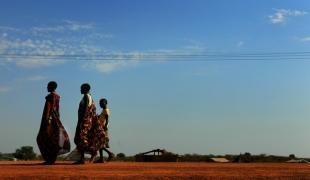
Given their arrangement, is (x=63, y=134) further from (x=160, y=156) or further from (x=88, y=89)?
(x=160, y=156)

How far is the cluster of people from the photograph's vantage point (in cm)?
2030

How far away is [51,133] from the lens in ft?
66.8

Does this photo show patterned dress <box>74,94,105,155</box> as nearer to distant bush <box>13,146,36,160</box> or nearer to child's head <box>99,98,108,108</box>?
child's head <box>99,98,108,108</box>

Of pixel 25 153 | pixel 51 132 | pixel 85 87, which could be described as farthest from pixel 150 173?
pixel 25 153

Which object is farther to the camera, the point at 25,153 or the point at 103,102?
the point at 25,153

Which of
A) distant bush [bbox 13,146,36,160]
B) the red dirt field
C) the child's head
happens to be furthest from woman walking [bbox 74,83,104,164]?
distant bush [bbox 13,146,36,160]

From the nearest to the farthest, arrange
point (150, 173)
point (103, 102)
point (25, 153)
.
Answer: point (150, 173) → point (103, 102) → point (25, 153)

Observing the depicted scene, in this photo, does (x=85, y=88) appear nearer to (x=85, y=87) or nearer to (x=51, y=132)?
(x=85, y=87)

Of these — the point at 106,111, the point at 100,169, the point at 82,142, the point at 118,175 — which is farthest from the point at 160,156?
the point at 118,175

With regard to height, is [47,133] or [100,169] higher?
[47,133]

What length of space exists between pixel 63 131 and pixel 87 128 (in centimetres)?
84

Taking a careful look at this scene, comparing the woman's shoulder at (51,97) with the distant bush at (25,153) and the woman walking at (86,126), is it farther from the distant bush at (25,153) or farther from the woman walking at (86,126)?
the distant bush at (25,153)

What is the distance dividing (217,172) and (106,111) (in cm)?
730

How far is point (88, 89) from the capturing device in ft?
68.5
